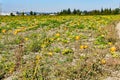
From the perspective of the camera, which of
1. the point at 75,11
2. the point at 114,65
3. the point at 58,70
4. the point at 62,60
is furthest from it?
the point at 75,11

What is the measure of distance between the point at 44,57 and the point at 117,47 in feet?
6.76

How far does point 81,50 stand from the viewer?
27.4 ft

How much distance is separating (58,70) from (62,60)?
1.01 metres

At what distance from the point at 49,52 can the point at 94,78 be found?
2343 millimetres

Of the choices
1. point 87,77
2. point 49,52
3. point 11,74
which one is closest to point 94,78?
point 87,77

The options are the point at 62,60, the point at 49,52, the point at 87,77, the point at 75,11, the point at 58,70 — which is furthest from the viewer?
the point at 75,11

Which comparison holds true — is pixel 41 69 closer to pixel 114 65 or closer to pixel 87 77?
pixel 87 77

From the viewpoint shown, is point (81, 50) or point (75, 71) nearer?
point (75, 71)

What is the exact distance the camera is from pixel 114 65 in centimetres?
677

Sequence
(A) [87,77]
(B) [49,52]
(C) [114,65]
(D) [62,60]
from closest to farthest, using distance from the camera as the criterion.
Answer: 1. (A) [87,77]
2. (C) [114,65]
3. (D) [62,60]
4. (B) [49,52]

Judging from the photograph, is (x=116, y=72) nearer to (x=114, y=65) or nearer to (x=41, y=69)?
(x=114, y=65)

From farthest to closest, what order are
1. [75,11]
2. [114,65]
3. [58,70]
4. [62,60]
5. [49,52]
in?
[75,11] < [49,52] < [62,60] < [114,65] < [58,70]

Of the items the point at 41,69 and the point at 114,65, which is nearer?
the point at 41,69

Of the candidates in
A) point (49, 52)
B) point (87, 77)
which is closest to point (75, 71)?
point (87, 77)
